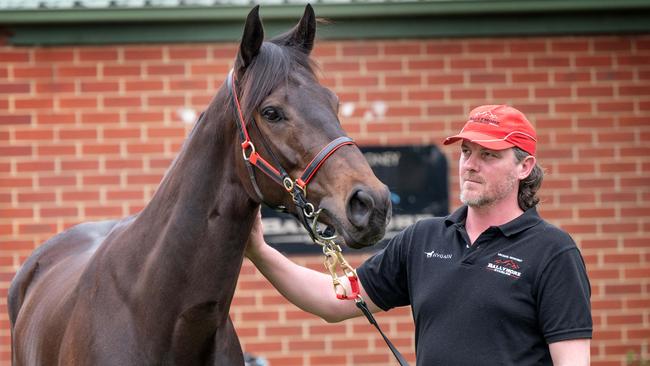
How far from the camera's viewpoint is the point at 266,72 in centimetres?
317

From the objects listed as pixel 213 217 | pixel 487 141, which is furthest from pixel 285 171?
pixel 487 141

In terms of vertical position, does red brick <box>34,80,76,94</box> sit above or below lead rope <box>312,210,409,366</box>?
above

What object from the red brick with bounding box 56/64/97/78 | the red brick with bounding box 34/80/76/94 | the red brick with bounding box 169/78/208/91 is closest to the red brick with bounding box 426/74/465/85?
the red brick with bounding box 169/78/208/91

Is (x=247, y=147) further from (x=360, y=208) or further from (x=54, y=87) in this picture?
(x=54, y=87)

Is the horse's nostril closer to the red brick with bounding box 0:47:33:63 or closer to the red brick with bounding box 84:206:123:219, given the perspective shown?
the red brick with bounding box 84:206:123:219

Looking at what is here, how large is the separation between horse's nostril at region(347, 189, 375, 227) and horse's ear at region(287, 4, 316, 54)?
2.41 feet

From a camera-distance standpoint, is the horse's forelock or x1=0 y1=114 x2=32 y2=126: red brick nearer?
the horse's forelock

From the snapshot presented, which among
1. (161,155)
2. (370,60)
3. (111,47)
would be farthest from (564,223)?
(111,47)

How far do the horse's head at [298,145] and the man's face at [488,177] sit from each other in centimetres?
41

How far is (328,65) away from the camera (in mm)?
6613

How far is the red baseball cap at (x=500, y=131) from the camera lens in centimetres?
316

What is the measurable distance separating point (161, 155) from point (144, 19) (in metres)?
0.94

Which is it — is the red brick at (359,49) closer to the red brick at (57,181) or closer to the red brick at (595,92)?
the red brick at (595,92)

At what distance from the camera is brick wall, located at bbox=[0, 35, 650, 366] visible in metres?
6.52
